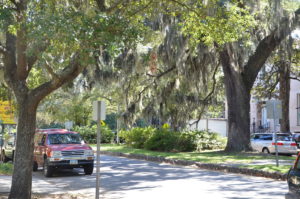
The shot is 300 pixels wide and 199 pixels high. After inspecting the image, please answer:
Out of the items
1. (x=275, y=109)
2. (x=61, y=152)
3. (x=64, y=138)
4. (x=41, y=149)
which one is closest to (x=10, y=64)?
(x=61, y=152)

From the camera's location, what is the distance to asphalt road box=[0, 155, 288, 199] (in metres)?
12.0

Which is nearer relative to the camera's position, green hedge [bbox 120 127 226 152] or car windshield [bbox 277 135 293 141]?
car windshield [bbox 277 135 293 141]

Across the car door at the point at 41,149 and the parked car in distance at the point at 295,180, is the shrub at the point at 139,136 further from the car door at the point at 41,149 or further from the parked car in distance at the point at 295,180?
the parked car in distance at the point at 295,180

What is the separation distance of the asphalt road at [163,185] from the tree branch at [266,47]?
801 cm

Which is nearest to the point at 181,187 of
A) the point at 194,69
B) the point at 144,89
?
the point at 194,69

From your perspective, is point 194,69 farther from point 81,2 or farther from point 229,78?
point 81,2

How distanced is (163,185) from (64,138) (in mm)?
5991

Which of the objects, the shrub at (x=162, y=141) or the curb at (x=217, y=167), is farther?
the shrub at (x=162, y=141)

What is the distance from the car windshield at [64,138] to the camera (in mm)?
18078

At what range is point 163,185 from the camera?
46.1 ft

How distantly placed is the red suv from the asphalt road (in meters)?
0.48

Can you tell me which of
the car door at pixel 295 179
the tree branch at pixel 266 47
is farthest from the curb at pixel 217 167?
the car door at pixel 295 179

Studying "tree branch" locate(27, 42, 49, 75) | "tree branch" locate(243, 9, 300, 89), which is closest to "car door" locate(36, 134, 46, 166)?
"tree branch" locate(27, 42, 49, 75)

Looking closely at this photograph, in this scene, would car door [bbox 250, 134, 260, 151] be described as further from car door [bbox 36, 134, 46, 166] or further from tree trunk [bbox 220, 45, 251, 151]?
car door [bbox 36, 134, 46, 166]
